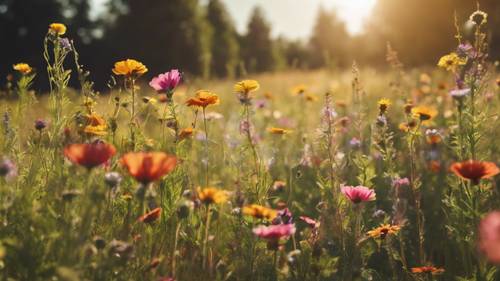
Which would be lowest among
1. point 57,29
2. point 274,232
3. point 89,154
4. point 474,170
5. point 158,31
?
point 274,232

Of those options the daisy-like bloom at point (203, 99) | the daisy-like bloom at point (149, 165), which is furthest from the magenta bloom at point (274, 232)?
the daisy-like bloom at point (203, 99)

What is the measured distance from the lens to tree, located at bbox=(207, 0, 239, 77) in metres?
28.5

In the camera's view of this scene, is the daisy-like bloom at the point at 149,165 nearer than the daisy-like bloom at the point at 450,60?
Yes

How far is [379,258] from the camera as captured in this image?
2719 mm

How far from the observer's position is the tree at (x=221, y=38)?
28516 millimetres

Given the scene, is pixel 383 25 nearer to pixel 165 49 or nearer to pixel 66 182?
pixel 165 49

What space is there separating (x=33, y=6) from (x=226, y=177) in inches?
851

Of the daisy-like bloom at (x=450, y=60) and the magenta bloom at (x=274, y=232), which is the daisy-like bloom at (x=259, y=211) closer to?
the magenta bloom at (x=274, y=232)

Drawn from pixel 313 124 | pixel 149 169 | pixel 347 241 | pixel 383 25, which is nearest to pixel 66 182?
pixel 149 169

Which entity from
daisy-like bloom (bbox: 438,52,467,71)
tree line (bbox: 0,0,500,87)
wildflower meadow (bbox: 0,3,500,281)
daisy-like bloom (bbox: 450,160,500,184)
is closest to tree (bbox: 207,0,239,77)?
tree line (bbox: 0,0,500,87)

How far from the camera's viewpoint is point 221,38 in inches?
1254

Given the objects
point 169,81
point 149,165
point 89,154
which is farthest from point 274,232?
point 169,81

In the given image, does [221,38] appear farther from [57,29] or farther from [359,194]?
[359,194]

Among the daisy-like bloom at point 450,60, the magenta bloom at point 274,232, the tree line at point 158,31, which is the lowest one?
the magenta bloom at point 274,232
